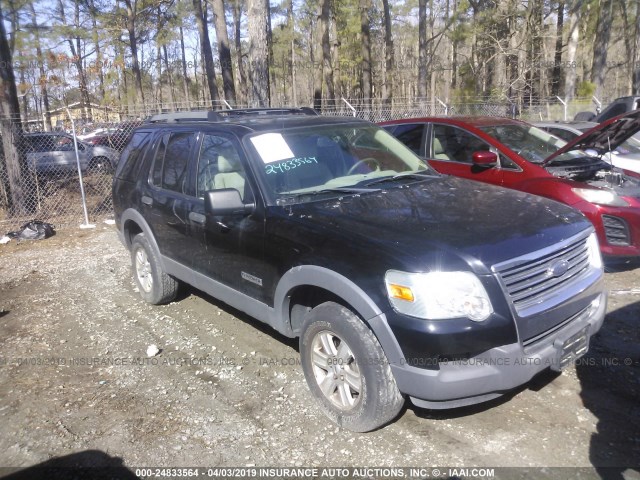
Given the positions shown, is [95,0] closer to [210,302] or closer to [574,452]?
[210,302]

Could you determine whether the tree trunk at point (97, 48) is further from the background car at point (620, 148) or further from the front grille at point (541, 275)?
the front grille at point (541, 275)

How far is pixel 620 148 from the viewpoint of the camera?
7.25m

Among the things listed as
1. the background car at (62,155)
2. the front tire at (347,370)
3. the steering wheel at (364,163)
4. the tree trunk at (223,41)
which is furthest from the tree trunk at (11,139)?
the front tire at (347,370)

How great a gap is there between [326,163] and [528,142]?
11.9 feet

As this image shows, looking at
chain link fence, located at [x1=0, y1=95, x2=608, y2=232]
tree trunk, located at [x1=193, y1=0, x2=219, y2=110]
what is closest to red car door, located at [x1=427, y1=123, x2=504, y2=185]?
chain link fence, located at [x1=0, y1=95, x2=608, y2=232]

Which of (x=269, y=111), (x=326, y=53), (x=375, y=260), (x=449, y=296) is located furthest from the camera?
(x=326, y=53)

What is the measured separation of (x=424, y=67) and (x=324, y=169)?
A: 22674 millimetres

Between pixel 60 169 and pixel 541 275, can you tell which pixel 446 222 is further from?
pixel 60 169

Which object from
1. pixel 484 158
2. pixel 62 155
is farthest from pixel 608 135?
pixel 62 155

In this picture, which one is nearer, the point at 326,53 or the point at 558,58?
the point at 326,53

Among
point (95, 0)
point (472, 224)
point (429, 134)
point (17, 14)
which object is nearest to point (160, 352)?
point (472, 224)

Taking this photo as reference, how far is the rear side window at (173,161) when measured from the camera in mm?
4523

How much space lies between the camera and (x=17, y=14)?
1327 centimetres

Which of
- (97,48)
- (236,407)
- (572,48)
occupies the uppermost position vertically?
(97,48)
